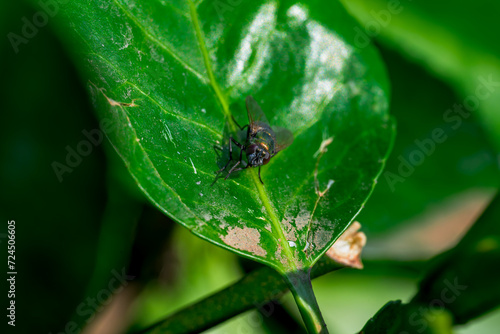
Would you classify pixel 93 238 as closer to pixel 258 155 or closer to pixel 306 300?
pixel 258 155

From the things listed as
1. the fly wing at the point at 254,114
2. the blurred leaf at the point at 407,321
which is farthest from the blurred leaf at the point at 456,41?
the blurred leaf at the point at 407,321

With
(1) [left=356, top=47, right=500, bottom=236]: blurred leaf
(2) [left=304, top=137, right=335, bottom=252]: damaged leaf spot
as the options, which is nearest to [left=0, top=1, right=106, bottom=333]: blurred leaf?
(2) [left=304, top=137, right=335, bottom=252]: damaged leaf spot

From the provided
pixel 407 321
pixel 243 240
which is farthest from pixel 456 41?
pixel 243 240

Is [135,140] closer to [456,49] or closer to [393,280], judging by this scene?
[393,280]

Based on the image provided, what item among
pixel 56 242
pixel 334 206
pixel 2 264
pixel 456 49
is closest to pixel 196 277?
pixel 56 242

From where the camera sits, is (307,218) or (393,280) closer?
(307,218)

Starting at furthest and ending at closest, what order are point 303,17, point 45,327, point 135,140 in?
point 45,327, point 303,17, point 135,140
